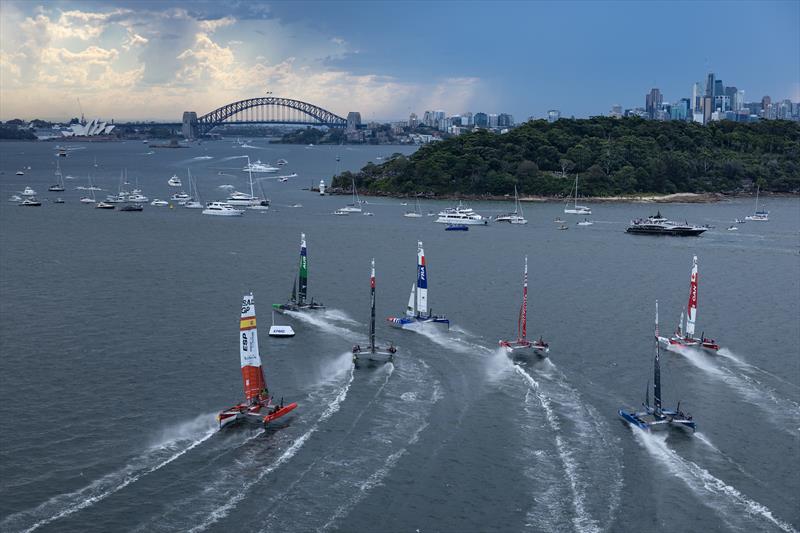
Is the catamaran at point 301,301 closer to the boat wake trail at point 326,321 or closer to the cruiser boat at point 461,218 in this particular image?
the boat wake trail at point 326,321

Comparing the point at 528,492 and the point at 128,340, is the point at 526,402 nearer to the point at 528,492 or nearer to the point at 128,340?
the point at 528,492

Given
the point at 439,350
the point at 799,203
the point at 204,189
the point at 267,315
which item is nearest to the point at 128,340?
the point at 267,315

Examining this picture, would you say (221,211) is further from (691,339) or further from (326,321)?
(691,339)

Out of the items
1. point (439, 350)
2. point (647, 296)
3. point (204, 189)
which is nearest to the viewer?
point (439, 350)

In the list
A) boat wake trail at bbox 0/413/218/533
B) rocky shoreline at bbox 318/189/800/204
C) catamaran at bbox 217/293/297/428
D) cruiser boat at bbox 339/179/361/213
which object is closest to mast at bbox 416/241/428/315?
catamaran at bbox 217/293/297/428

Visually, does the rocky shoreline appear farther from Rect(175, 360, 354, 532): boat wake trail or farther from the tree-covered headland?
Rect(175, 360, 354, 532): boat wake trail
